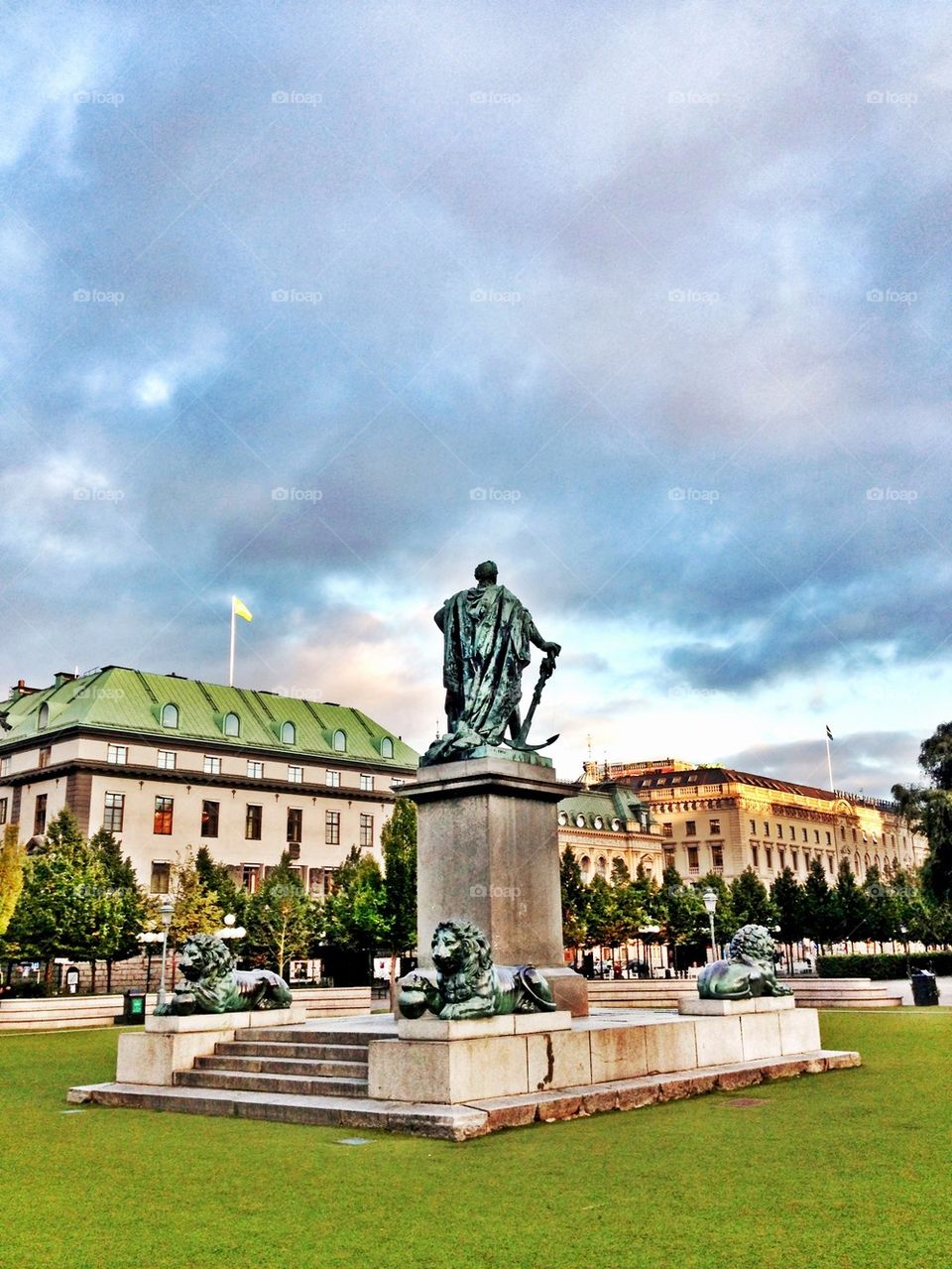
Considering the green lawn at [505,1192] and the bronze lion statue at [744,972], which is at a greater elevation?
the bronze lion statue at [744,972]

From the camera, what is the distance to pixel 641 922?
67500mm

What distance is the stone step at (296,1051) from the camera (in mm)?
13693

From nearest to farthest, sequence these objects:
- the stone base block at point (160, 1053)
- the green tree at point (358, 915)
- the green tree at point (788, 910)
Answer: the stone base block at point (160, 1053), the green tree at point (358, 915), the green tree at point (788, 910)

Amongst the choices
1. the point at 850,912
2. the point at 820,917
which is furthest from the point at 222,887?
the point at 850,912

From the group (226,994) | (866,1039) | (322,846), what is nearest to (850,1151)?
(226,994)

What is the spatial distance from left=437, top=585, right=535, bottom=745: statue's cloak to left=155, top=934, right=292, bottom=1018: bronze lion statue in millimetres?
4409

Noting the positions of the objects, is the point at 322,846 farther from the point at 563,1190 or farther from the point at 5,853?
the point at 563,1190

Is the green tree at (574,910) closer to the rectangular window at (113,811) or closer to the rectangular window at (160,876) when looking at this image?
the rectangular window at (160,876)

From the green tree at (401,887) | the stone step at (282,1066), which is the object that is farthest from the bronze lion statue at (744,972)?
the green tree at (401,887)

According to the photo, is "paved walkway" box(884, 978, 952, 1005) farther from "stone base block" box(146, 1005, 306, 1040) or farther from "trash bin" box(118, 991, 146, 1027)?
"stone base block" box(146, 1005, 306, 1040)

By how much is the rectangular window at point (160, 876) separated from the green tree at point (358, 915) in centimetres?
1186

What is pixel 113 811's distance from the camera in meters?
69.1

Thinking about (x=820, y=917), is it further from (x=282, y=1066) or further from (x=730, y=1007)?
(x=282, y=1066)

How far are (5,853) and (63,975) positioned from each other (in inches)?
737
